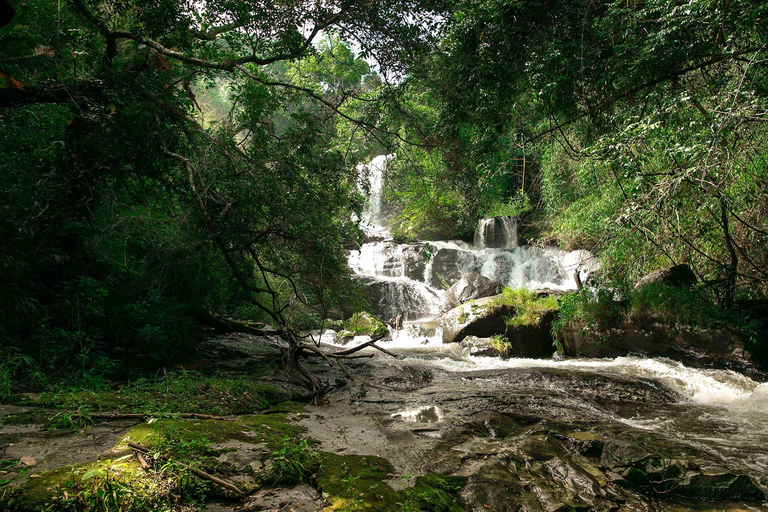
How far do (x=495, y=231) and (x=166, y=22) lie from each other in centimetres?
1630

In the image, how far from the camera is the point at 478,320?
10789 millimetres

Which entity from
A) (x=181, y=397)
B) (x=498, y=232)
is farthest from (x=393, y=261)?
(x=181, y=397)

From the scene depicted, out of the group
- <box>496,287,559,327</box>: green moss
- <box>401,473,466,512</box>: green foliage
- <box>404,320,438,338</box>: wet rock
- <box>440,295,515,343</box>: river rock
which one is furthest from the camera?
<box>404,320,438,338</box>: wet rock

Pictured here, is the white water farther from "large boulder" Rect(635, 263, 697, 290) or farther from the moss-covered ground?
the moss-covered ground

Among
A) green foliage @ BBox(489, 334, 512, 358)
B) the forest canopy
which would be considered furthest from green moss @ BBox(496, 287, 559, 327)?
the forest canopy

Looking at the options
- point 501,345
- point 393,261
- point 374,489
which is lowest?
point 501,345

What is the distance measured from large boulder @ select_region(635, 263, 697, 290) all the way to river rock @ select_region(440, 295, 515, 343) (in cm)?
313

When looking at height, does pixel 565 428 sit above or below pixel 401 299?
below

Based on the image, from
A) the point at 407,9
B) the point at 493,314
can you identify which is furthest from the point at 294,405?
the point at 493,314

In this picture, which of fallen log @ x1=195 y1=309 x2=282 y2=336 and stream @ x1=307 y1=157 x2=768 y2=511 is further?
fallen log @ x1=195 y1=309 x2=282 y2=336

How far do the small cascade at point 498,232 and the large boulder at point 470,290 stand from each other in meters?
5.50

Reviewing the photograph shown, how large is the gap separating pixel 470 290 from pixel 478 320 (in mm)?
3287

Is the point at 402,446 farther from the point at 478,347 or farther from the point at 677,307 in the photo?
the point at 677,307

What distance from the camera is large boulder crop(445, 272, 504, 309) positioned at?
13867 millimetres
